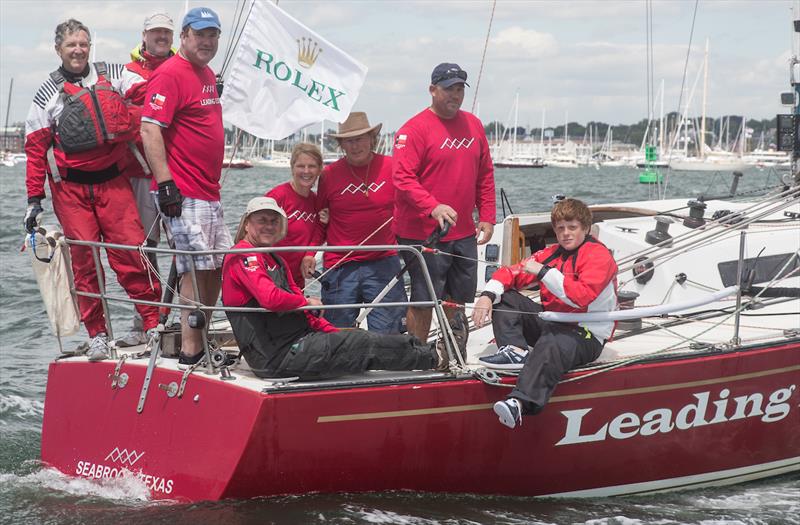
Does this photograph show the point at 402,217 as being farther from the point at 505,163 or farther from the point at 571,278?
the point at 505,163

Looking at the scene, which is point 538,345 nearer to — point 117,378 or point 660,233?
point 117,378

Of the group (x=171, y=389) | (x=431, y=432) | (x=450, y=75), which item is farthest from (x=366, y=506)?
(x=450, y=75)

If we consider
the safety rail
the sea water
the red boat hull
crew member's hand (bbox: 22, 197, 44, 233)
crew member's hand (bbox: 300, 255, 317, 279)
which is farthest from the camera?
crew member's hand (bbox: 300, 255, 317, 279)

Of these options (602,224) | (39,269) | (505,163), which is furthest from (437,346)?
(505,163)

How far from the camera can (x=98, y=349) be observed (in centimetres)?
608

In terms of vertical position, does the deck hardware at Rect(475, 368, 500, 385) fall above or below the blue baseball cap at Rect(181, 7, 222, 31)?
below

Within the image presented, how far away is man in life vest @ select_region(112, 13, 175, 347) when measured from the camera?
6.43 m

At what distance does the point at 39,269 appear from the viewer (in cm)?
600

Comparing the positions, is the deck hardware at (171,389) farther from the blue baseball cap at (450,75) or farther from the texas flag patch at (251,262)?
the blue baseball cap at (450,75)

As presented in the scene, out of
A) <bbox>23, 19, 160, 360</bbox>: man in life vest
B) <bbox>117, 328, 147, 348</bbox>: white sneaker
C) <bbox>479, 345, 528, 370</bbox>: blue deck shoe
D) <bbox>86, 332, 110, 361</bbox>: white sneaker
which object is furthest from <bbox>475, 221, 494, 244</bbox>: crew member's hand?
<bbox>86, 332, 110, 361</bbox>: white sneaker

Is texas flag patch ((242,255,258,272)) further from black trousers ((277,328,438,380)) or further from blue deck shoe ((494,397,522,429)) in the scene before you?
blue deck shoe ((494,397,522,429))

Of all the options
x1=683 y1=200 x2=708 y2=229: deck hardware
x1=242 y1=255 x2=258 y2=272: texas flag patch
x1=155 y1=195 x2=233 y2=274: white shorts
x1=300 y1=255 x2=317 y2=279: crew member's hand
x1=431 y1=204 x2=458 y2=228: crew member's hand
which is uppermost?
x1=683 y1=200 x2=708 y2=229: deck hardware

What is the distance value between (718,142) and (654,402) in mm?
92637

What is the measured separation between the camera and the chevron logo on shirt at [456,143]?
6.47 m
